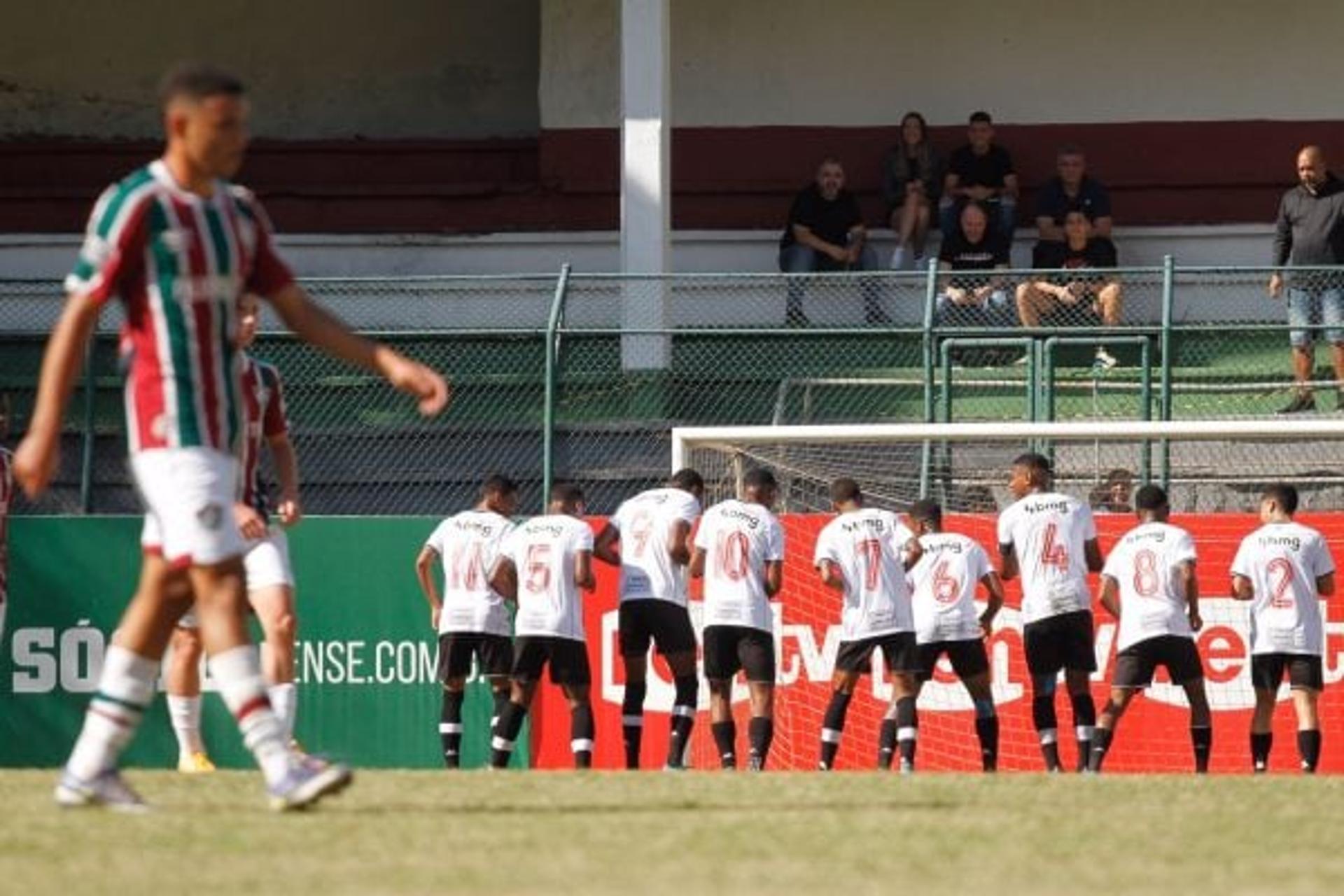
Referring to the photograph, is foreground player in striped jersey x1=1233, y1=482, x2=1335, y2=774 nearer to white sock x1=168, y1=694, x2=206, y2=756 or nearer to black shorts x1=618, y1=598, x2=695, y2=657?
black shorts x1=618, y1=598, x2=695, y2=657

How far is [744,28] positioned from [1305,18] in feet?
16.6

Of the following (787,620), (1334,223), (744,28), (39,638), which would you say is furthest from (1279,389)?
(39,638)

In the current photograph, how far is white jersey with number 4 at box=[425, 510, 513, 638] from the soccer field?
856 centimetres

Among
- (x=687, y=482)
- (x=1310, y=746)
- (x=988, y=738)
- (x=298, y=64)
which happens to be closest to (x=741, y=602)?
(x=687, y=482)

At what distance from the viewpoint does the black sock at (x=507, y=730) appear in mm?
18359

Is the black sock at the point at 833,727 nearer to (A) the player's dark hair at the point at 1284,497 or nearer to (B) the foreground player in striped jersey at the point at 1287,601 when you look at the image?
(B) the foreground player in striped jersey at the point at 1287,601

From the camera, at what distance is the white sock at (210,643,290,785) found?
8461mm

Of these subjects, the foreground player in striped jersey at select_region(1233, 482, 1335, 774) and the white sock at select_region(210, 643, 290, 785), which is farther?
the foreground player in striped jersey at select_region(1233, 482, 1335, 774)

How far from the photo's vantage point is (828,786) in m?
10.1

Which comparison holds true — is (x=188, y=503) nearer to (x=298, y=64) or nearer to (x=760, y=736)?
(x=760, y=736)

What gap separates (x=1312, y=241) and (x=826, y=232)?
14.0 feet

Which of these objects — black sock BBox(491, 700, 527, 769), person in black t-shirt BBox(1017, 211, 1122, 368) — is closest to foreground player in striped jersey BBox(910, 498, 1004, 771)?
black sock BBox(491, 700, 527, 769)

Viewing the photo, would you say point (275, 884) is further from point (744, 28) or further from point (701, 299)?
point (744, 28)

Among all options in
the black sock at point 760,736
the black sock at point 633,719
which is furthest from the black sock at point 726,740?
the black sock at point 633,719
